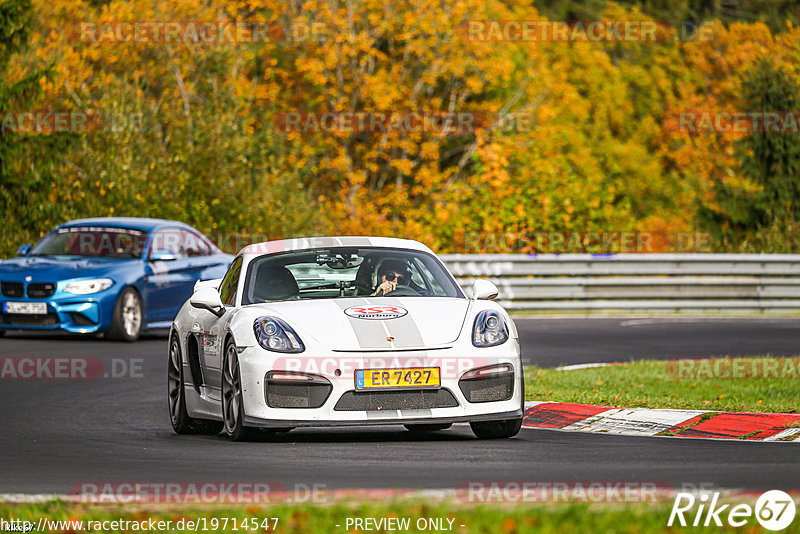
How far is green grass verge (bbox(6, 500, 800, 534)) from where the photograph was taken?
6.13 m

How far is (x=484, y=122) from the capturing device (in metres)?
44.2

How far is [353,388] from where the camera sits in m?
9.65

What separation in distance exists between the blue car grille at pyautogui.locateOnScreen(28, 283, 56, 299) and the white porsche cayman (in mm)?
9277

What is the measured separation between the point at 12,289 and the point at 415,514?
14553 mm

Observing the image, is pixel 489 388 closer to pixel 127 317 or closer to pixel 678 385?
pixel 678 385

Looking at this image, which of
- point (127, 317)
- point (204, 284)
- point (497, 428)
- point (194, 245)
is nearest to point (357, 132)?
point (194, 245)

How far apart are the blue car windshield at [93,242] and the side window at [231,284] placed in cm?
953

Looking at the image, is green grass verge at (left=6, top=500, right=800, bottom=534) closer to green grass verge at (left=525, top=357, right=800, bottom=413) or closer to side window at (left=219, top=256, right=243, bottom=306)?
side window at (left=219, top=256, right=243, bottom=306)

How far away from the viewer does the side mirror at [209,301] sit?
1065cm

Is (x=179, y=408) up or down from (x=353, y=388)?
down

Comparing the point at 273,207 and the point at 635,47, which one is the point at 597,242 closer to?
the point at 273,207

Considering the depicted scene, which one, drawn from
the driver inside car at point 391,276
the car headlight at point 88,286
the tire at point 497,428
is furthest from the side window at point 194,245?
the tire at point 497,428

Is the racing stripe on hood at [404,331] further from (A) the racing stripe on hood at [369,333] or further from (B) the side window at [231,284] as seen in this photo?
(B) the side window at [231,284]

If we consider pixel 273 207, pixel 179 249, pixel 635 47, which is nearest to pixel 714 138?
pixel 635 47
